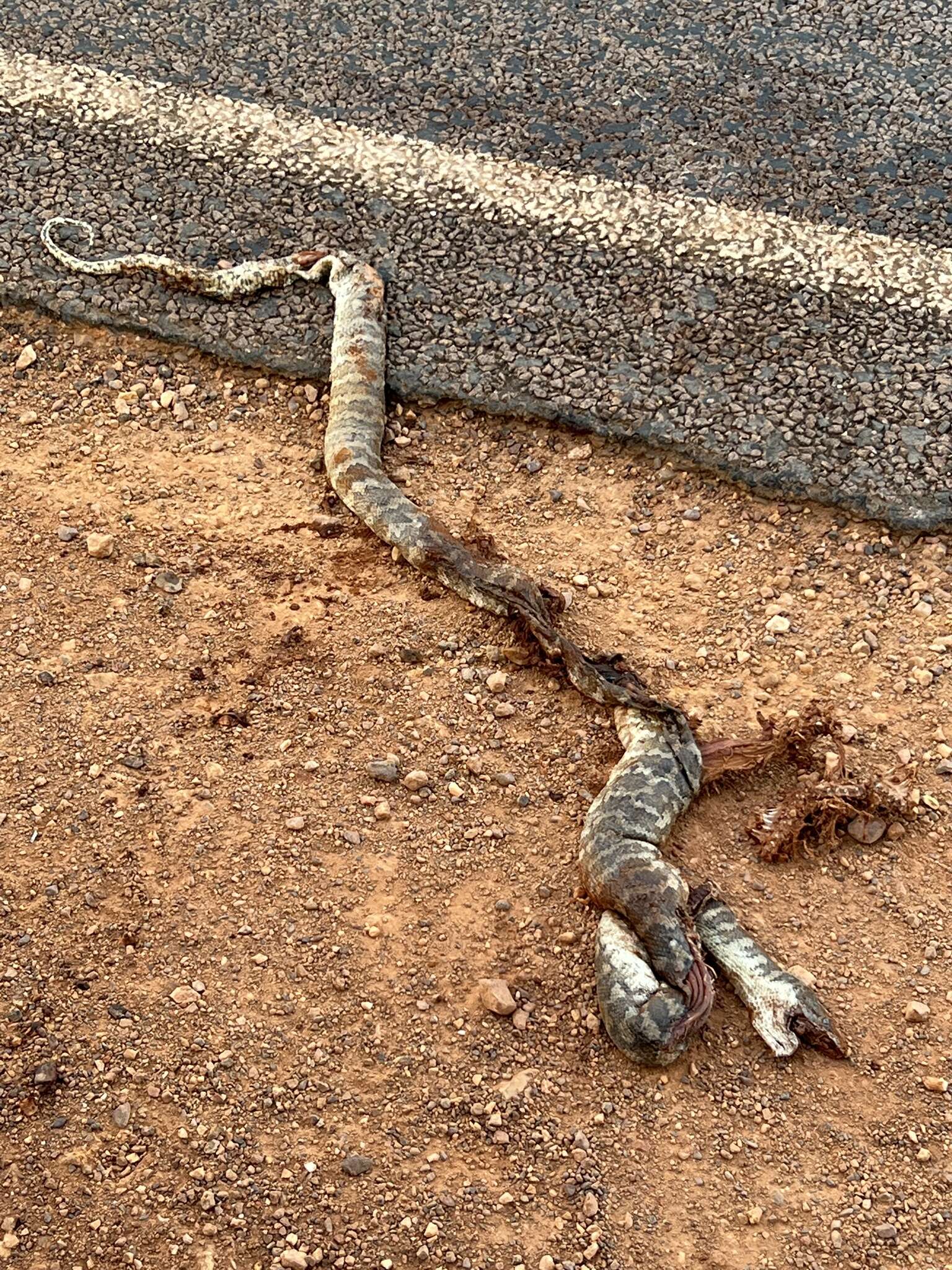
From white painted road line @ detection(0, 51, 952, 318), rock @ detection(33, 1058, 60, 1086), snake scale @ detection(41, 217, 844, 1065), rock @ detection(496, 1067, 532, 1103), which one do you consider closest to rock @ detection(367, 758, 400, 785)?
snake scale @ detection(41, 217, 844, 1065)

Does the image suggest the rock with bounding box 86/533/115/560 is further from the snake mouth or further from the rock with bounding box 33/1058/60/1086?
the snake mouth

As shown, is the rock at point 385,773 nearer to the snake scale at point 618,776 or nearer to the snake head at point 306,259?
the snake scale at point 618,776

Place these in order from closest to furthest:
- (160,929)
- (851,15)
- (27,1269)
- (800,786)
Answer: (27,1269), (160,929), (800,786), (851,15)

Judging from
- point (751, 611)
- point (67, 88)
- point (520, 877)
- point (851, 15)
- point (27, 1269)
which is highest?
point (851, 15)

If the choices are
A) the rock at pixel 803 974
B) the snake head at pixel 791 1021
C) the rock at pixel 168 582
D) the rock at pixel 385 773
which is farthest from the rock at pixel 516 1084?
the rock at pixel 168 582

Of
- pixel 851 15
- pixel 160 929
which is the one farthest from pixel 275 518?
pixel 851 15

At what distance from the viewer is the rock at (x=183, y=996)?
4.09m

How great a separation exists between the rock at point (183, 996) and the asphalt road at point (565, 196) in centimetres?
280

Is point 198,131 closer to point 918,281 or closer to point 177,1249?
point 918,281

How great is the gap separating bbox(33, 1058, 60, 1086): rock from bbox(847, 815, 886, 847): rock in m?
2.63

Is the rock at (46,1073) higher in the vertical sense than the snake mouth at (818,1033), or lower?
lower

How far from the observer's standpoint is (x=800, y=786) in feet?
15.3

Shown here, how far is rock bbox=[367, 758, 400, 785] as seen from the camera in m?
4.69

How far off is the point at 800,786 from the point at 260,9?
508cm
